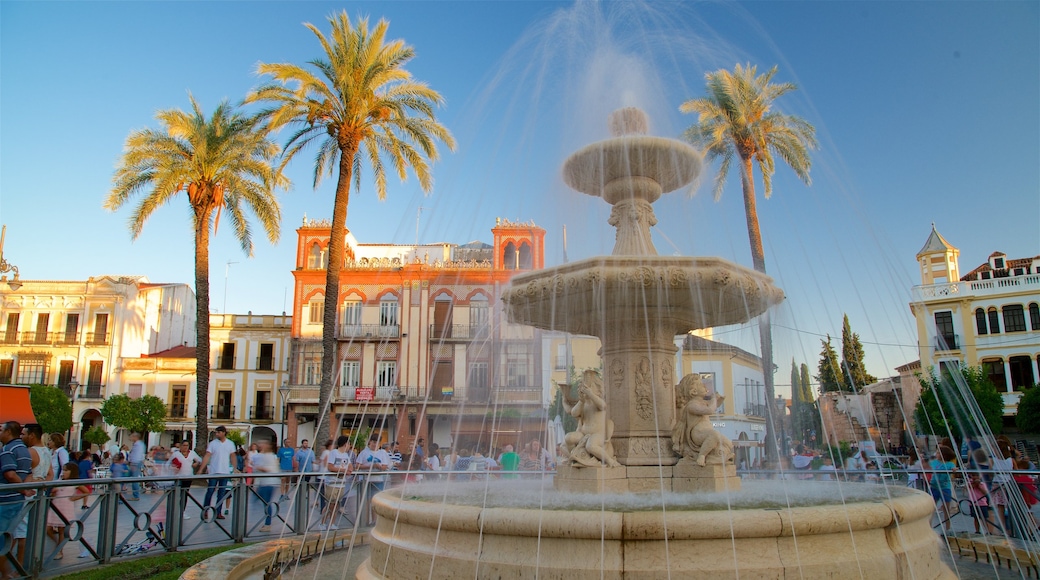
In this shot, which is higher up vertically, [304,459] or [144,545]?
[304,459]

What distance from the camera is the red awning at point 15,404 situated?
12.6 metres

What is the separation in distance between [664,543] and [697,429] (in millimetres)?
2730

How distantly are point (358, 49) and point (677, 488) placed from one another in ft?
56.1

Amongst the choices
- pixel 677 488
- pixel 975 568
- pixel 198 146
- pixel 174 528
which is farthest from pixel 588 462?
pixel 198 146

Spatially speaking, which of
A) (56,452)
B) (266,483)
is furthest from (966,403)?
(56,452)

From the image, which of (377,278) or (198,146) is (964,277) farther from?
(198,146)

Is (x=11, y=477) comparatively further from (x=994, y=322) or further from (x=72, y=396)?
(x=994, y=322)

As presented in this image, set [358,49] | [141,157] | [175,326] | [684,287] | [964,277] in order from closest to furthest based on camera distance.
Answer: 1. [684,287]
2. [358,49]
3. [141,157]
4. [964,277]
5. [175,326]

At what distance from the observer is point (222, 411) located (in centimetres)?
4688

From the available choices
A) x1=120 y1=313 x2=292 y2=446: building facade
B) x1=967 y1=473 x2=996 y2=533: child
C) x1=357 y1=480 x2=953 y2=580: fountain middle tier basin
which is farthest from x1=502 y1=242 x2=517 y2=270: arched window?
x1=357 y1=480 x2=953 y2=580: fountain middle tier basin

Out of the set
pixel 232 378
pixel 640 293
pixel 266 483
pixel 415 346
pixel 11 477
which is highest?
pixel 415 346

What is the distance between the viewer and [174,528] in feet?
28.7

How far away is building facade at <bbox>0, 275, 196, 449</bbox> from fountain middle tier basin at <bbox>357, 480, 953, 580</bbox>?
48796mm

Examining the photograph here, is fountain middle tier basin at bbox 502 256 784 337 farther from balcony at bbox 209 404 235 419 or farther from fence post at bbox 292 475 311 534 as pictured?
balcony at bbox 209 404 235 419
